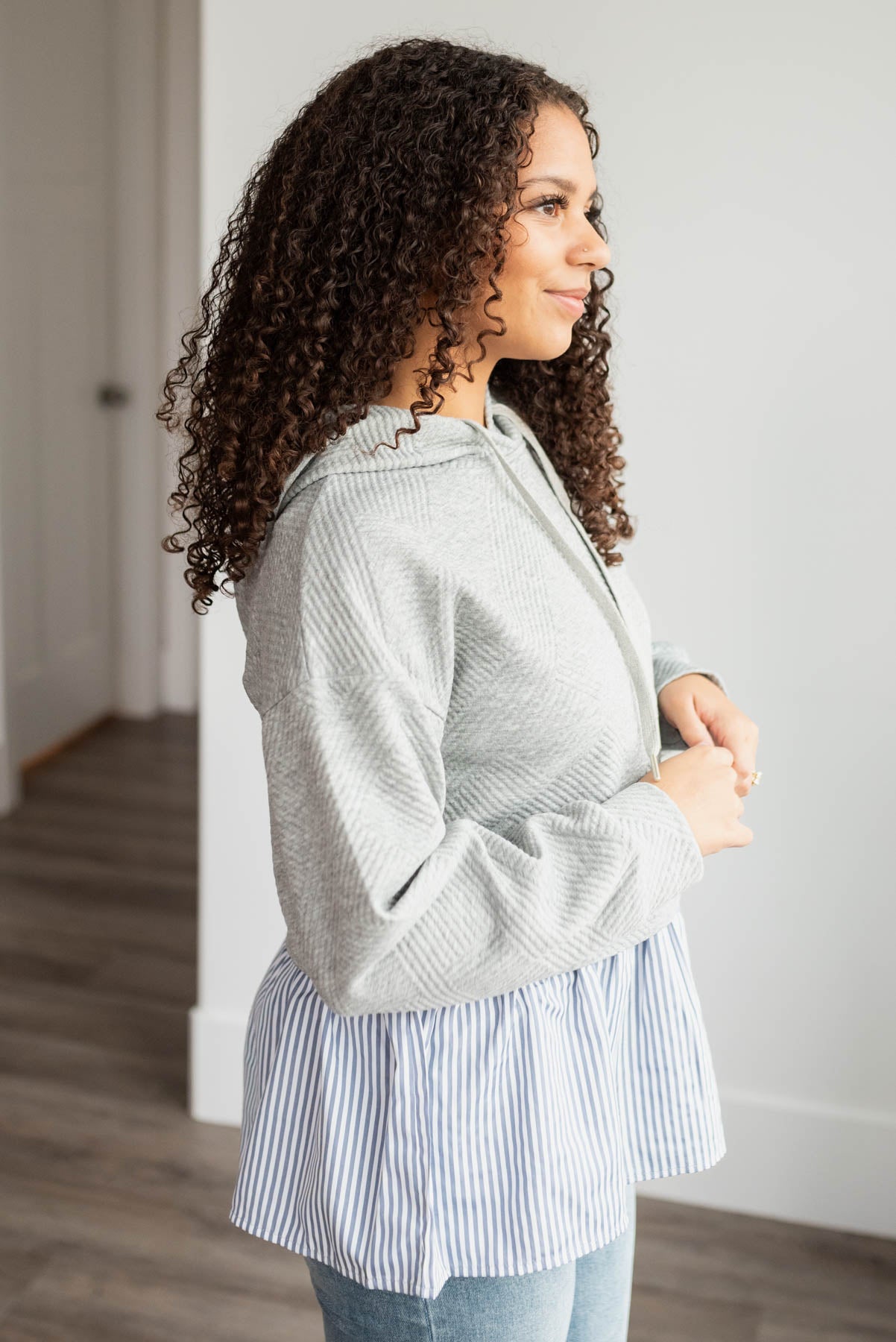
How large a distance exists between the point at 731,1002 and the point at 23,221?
286 centimetres

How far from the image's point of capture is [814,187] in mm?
1682

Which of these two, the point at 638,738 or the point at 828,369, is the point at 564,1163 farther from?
the point at 828,369

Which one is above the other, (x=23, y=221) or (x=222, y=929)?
(x=23, y=221)

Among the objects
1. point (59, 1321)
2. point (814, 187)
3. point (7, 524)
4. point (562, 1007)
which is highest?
point (814, 187)

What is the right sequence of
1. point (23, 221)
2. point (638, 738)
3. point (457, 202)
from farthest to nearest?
point (23, 221), point (638, 738), point (457, 202)

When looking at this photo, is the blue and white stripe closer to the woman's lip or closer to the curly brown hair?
the curly brown hair

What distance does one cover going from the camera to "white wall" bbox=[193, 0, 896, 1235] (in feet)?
5.52

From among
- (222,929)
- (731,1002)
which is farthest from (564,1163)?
(222,929)

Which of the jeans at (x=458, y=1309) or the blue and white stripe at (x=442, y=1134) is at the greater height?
the blue and white stripe at (x=442, y=1134)

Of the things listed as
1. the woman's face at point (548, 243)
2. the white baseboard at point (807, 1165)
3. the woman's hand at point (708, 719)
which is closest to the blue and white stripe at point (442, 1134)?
the woman's hand at point (708, 719)

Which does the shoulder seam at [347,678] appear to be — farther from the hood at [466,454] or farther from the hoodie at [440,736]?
the hood at [466,454]

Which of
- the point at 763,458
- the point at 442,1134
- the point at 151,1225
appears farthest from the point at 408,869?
the point at 151,1225

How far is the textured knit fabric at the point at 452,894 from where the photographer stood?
815 mm

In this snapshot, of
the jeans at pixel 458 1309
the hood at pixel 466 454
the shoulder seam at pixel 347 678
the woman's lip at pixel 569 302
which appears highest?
the woman's lip at pixel 569 302
